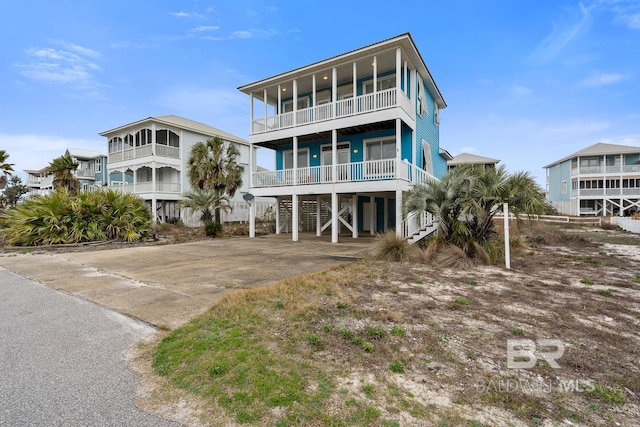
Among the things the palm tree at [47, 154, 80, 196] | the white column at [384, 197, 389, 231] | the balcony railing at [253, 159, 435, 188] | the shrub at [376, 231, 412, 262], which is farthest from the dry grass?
the palm tree at [47, 154, 80, 196]

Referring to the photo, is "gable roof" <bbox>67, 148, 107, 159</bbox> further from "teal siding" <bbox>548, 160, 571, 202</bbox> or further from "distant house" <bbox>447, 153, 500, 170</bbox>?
"teal siding" <bbox>548, 160, 571, 202</bbox>

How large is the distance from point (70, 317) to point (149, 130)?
82.1 ft

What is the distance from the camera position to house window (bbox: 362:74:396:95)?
14.8 m

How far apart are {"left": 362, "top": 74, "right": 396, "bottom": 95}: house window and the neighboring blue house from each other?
0.05 m

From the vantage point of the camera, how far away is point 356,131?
15312 mm

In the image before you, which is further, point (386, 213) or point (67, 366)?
point (386, 213)

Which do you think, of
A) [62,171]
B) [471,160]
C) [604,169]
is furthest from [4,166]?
[604,169]

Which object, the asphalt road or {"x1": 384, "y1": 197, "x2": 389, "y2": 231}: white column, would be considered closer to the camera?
the asphalt road

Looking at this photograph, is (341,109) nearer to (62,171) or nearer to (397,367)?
(397,367)

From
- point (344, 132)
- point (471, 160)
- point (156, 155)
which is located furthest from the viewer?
point (471, 160)

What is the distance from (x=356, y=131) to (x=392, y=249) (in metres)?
8.32

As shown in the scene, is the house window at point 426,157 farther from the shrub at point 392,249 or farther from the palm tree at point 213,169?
the palm tree at point 213,169

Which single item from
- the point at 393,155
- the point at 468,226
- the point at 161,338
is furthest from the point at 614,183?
the point at 161,338

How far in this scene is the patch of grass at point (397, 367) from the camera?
282 centimetres
